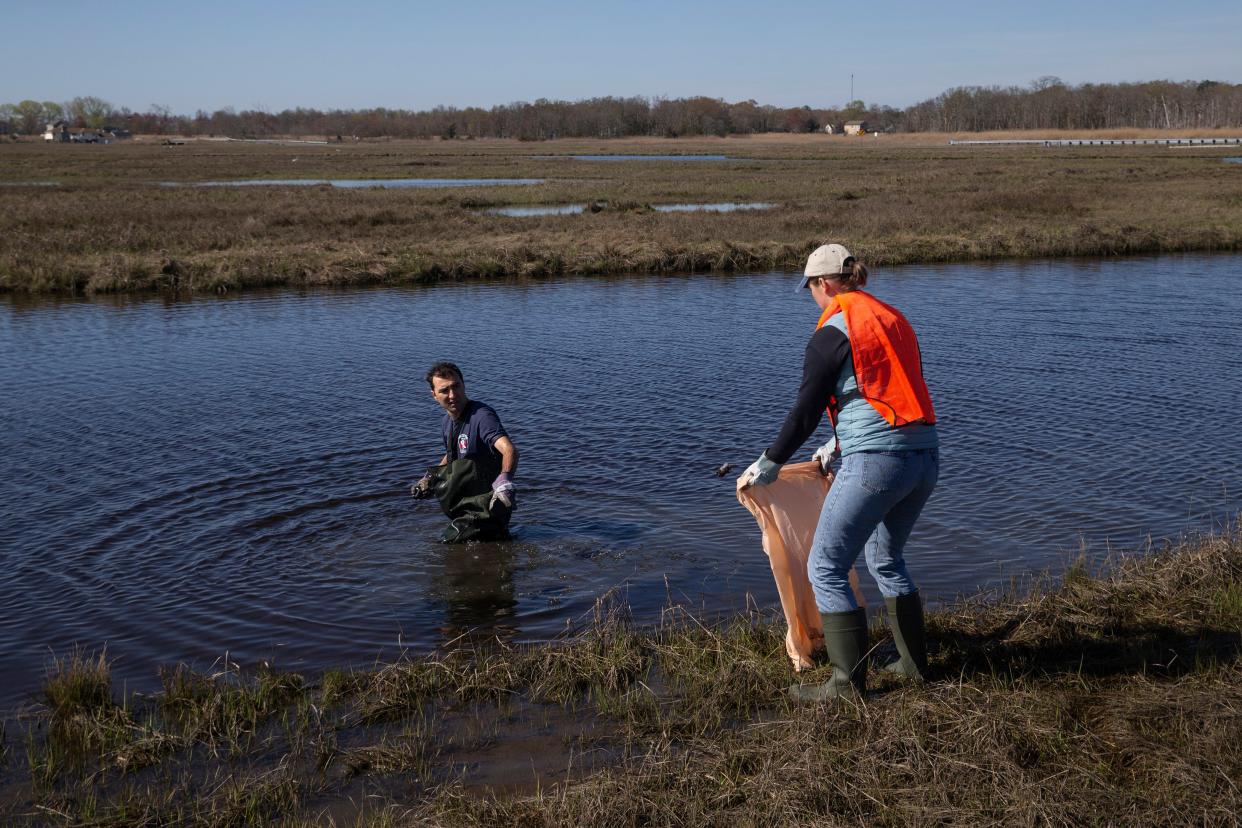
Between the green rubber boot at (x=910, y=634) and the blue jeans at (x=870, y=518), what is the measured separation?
64 mm

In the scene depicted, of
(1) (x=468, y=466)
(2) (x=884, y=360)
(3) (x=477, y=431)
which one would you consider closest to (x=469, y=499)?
(1) (x=468, y=466)

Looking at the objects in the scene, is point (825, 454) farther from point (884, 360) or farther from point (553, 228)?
point (553, 228)

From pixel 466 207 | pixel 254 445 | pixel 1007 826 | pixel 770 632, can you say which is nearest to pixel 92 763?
pixel 770 632

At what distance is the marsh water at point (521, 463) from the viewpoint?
7898 millimetres

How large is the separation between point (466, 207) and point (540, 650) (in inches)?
1562

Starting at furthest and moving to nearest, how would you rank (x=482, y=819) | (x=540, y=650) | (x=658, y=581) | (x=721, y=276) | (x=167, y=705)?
(x=721, y=276), (x=658, y=581), (x=540, y=650), (x=167, y=705), (x=482, y=819)

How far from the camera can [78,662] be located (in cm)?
618

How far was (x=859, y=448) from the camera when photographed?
5.33 metres

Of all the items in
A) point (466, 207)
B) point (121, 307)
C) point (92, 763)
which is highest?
point (466, 207)

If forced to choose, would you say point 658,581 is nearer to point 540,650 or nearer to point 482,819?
point 540,650

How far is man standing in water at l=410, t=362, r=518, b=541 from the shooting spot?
27.5 feet

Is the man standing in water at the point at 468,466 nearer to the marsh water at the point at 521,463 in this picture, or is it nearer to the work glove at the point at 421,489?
the work glove at the point at 421,489

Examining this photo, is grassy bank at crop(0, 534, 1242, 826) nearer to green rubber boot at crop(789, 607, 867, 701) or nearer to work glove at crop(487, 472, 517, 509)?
green rubber boot at crop(789, 607, 867, 701)

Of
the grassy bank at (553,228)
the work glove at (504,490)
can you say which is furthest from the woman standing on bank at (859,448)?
the grassy bank at (553,228)
